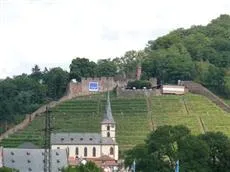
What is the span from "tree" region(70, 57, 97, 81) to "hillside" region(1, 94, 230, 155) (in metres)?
14.8

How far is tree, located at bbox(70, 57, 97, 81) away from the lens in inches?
7185

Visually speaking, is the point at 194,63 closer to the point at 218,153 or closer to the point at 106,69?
the point at 106,69

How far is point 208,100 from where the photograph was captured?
165125 millimetres

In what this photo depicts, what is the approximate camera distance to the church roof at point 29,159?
12800cm

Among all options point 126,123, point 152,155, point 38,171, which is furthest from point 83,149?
point 152,155

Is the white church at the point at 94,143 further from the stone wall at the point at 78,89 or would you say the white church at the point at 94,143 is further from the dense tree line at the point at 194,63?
the dense tree line at the point at 194,63

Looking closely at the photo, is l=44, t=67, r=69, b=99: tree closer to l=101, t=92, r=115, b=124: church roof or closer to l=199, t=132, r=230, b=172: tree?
l=101, t=92, r=115, b=124: church roof

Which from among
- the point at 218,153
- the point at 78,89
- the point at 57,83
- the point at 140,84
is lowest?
the point at 218,153

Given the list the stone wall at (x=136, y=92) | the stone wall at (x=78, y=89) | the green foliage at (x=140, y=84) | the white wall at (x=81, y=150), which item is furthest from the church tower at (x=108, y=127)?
the green foliage at (x=140, y=84)

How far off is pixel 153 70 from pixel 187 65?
584cm

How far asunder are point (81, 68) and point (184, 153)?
84.4 m

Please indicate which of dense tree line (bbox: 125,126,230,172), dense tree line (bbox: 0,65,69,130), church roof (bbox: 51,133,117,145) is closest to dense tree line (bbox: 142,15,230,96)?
dense tree line (bbox: 0,65,69,130)

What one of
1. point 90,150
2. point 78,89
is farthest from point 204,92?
point 90,150

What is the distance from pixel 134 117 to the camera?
156500 millimetres
